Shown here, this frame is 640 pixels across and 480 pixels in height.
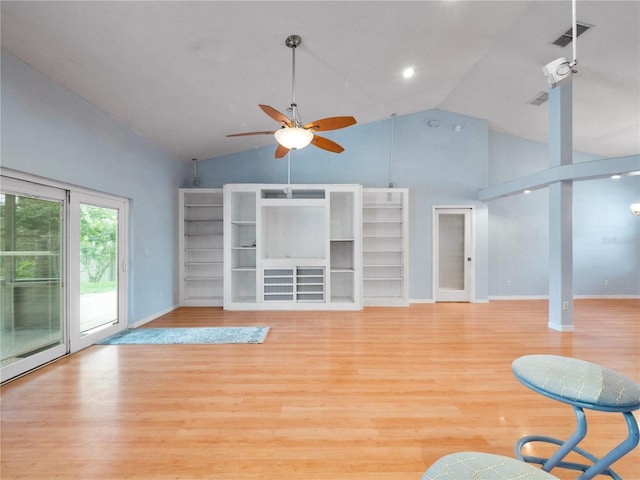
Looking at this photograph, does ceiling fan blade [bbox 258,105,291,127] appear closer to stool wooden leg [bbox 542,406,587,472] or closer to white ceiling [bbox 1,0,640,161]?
white ceiling [bbox 1,0,640,161]

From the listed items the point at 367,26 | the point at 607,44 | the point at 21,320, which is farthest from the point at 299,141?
the point at 607,44

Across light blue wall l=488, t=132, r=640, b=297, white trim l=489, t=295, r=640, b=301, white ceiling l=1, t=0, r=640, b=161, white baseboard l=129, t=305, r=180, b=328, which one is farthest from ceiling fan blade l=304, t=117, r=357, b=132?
white trim l=489, t=295, r=640, b=301

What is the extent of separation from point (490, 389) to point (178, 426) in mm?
2526

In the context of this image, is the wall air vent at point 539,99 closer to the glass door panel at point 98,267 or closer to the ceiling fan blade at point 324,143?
the ceiling fan blade at point 324,143

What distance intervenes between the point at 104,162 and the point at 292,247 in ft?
10.8

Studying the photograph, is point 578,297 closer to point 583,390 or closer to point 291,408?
point 583,390

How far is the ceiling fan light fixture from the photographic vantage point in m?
2.65

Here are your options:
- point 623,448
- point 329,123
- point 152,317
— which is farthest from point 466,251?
point 152,317

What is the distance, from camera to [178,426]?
1.99 metres

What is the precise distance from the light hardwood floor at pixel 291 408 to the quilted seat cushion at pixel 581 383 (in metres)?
0.69

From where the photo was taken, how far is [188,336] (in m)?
3.86

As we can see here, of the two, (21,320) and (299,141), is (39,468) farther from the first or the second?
(299,141)

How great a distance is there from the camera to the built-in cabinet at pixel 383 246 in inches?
229

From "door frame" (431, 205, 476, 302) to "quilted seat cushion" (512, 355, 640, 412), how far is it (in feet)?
15.3
